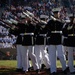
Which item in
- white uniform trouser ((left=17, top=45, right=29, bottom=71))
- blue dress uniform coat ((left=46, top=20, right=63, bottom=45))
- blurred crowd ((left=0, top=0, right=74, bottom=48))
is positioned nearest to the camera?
blue dress uniform coat ((left=46, top=20, right=63, bottom=45))

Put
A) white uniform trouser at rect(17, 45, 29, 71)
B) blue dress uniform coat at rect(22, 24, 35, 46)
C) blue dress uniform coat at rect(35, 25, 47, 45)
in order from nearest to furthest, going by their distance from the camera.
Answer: blue dress uniform coat at rect(22, 24, 35, 46) < white uniform trouser at rect(17, 45, 29, 71) < blue dress uniform coat at rect(35, 25, 47, 45)

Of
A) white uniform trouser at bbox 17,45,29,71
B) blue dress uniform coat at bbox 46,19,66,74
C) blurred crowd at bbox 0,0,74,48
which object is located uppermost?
blurred crowd at bbox 0,0,74,48

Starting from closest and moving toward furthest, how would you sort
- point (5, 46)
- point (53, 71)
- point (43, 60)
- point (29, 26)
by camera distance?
point (53, 71), point (29, 26), point (43, 60), point (5, 46)

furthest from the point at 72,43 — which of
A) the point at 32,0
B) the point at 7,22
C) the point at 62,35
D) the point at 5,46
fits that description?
the point at 32,0

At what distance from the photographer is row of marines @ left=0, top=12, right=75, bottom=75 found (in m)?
9.89

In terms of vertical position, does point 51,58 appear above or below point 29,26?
below

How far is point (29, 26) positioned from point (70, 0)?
15.6 metres

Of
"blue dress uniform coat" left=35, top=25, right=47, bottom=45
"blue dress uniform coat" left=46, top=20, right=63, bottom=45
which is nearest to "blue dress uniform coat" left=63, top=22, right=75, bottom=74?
"blue dress uniform coat" left=46, top=20, right=63, bottom=45

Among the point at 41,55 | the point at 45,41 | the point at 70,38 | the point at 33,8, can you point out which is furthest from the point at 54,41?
the point at 33,8

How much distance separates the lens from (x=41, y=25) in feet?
35.0

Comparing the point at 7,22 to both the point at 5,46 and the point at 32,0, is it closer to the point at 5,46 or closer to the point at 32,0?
the point at 5,46

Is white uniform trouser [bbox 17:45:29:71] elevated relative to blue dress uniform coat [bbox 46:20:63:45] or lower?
lower

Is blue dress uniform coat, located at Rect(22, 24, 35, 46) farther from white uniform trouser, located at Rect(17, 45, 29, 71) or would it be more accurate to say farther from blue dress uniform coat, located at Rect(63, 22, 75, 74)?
blue dress uniform coat, located at Rect(63, 22, 75, 74)

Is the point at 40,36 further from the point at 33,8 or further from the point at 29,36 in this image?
the point at 33,8
